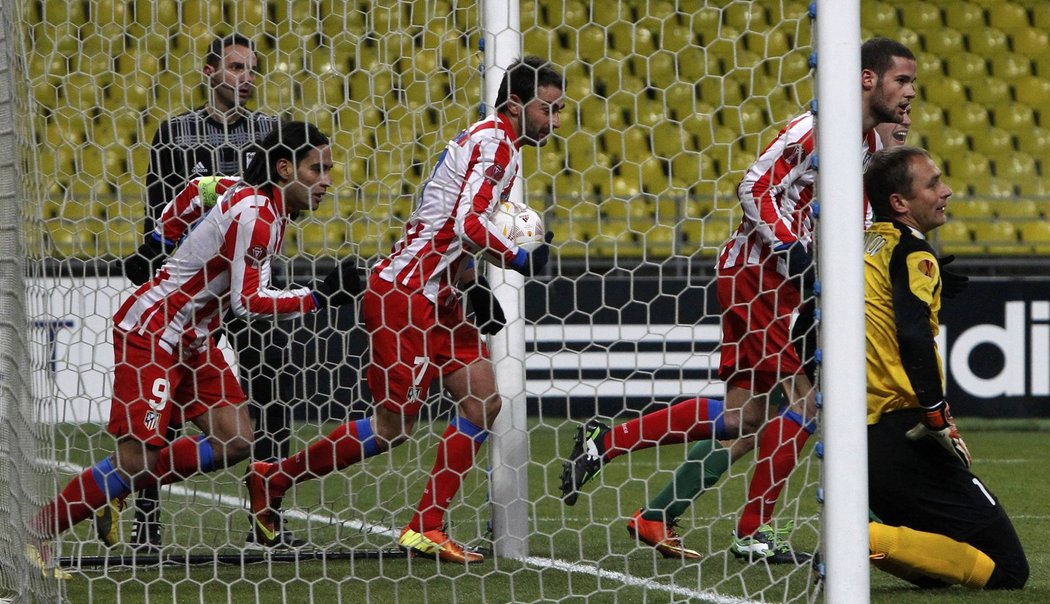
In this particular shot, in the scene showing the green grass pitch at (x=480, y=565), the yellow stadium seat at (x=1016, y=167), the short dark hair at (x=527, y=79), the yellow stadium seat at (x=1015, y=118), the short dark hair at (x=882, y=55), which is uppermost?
the yellow stadium seat at (x=1015, y=118)

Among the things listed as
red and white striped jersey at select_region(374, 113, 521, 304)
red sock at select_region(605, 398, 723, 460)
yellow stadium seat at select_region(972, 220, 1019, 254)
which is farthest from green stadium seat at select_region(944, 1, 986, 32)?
red and white striped jersey at select_region(374, 113, 521, 304)

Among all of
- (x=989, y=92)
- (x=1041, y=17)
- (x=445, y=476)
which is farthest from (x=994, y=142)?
(x=445, y=476)

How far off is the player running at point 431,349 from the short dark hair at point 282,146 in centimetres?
38

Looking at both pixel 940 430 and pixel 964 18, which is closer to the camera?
pixel 940 430

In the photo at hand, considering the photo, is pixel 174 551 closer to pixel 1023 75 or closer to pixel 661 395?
→ pixel 661 395

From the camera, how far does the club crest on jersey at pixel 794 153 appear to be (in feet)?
14.1

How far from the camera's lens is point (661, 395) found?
8.75 metres

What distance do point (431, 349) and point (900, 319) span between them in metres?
1.43

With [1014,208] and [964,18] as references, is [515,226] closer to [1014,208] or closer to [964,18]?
[1014,208]

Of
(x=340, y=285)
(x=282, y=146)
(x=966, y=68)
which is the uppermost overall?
(x=966, y=68)

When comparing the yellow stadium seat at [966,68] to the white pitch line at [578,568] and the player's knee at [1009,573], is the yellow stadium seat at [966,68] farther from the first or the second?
the player's knee at [1009,573]

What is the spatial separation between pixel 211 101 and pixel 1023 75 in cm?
850

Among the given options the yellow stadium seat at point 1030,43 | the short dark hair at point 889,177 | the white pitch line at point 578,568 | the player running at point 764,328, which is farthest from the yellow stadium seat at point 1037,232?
the short dark hair at point 889,177

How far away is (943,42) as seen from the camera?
1134 centimetres
